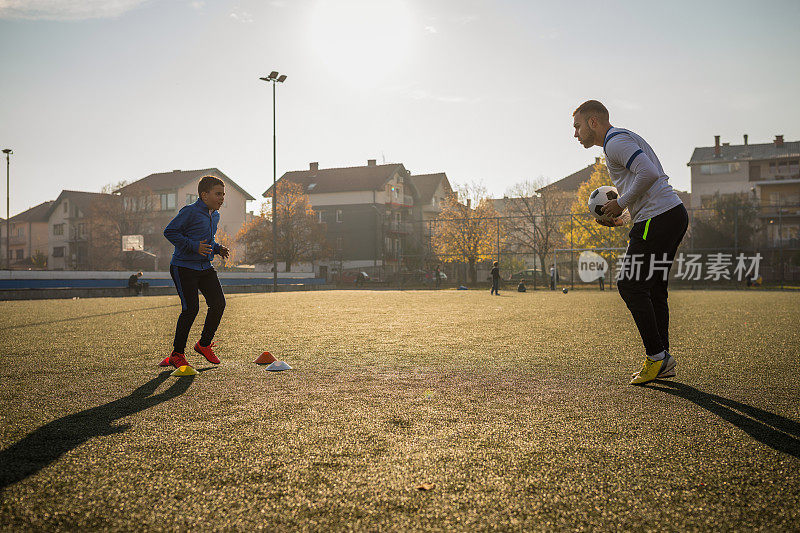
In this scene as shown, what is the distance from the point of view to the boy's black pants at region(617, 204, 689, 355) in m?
4.04

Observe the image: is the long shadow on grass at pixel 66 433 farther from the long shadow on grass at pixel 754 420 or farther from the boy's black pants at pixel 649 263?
the boy's black pants at pixel 649 263

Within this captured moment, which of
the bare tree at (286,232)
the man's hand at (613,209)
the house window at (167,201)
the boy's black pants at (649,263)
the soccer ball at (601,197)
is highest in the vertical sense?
the house window at (167,201)

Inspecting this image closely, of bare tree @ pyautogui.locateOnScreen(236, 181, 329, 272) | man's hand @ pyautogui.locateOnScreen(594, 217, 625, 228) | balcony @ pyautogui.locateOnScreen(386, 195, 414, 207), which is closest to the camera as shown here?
man's hand @ pyautogui.locateOnScreen(594, 217, 625, 228)

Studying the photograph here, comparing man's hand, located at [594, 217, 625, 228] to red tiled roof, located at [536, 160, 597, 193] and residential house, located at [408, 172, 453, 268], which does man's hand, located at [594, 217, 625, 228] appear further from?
red tiled roof, located at [536, 160, 597, 193]

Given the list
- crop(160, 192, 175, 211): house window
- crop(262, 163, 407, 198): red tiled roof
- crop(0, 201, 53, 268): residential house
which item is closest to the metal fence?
crop(262, 163, 407, 198): red tiled roof

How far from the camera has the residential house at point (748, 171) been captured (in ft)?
168

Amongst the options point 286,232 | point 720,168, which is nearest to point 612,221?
point 286,232

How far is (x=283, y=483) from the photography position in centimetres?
208

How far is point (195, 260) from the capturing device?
5.01 metres

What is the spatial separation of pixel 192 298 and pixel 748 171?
61781 millimetres

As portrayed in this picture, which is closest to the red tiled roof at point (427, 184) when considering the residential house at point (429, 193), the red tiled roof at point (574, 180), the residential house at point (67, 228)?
the residential house at point (429, 193)

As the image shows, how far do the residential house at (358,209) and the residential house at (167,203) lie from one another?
4.84 metres

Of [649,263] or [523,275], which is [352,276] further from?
[649,263]

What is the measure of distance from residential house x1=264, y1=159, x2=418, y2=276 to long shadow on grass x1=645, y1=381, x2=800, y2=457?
45.2 metres
